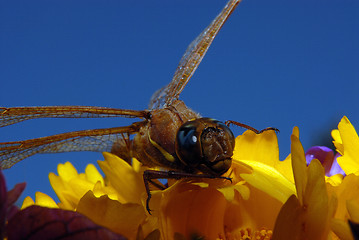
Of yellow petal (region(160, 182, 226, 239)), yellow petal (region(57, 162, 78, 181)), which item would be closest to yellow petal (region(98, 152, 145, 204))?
yellow petal (region(160, 182, 226, 239))

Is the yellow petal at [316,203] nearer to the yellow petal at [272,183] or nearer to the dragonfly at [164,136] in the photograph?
the yellow petal at [272,183]

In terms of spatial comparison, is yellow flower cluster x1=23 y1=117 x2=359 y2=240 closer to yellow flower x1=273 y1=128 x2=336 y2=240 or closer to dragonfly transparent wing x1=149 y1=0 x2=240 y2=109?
yellow flower x1=273 y1=128 x2=336 y2=240

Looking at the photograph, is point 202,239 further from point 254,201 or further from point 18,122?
point 18,122

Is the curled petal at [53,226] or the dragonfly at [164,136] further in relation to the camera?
the dragonfly at [164,136]

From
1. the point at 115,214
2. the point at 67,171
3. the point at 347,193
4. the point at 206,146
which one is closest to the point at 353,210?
the point at 347,193

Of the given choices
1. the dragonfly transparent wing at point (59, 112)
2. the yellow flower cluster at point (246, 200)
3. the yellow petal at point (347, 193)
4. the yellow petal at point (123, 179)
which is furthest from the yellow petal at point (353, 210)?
the dragonfly transparent wing at point (59, 112)
